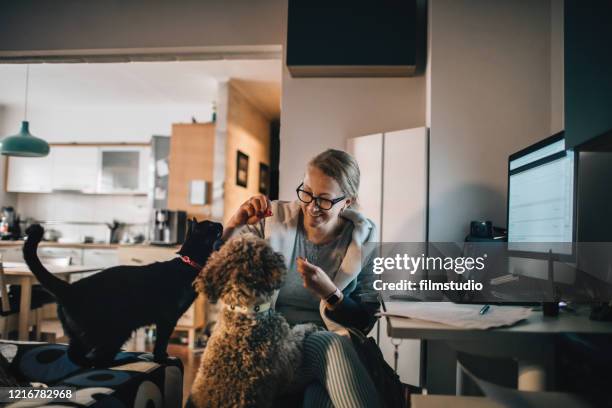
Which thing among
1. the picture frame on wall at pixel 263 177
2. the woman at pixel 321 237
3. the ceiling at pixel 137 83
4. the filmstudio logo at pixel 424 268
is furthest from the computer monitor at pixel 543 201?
the picture frame on wall at pixel 263 177

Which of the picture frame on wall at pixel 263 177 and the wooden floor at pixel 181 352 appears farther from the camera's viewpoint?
the picture frame on wall at pixel 263 177

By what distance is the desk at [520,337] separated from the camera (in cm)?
94

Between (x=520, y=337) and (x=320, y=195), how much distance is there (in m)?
0.68

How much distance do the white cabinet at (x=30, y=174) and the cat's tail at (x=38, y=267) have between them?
4.78 metres

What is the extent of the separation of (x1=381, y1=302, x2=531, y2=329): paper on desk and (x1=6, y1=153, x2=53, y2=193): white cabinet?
538 centimetres

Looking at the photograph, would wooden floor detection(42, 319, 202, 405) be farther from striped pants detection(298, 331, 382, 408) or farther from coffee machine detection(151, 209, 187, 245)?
striped pants detection(298, 331, 382, 408)

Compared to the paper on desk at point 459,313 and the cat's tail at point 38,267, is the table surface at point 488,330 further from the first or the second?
the cat's tail at point 38,267

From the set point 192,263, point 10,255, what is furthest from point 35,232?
point 10,255

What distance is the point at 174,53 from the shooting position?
109 inches

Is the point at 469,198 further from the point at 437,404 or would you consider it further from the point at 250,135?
the point at 250,135

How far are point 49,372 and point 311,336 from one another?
809 mm

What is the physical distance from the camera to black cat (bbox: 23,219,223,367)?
1155mm

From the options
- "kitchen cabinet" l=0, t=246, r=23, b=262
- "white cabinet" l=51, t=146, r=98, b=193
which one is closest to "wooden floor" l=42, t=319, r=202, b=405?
"kitchen cabinet" l=0, t=246, r=23, b=262

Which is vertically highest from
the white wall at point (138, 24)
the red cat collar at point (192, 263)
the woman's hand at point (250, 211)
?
the white wall at point (138, 24)
